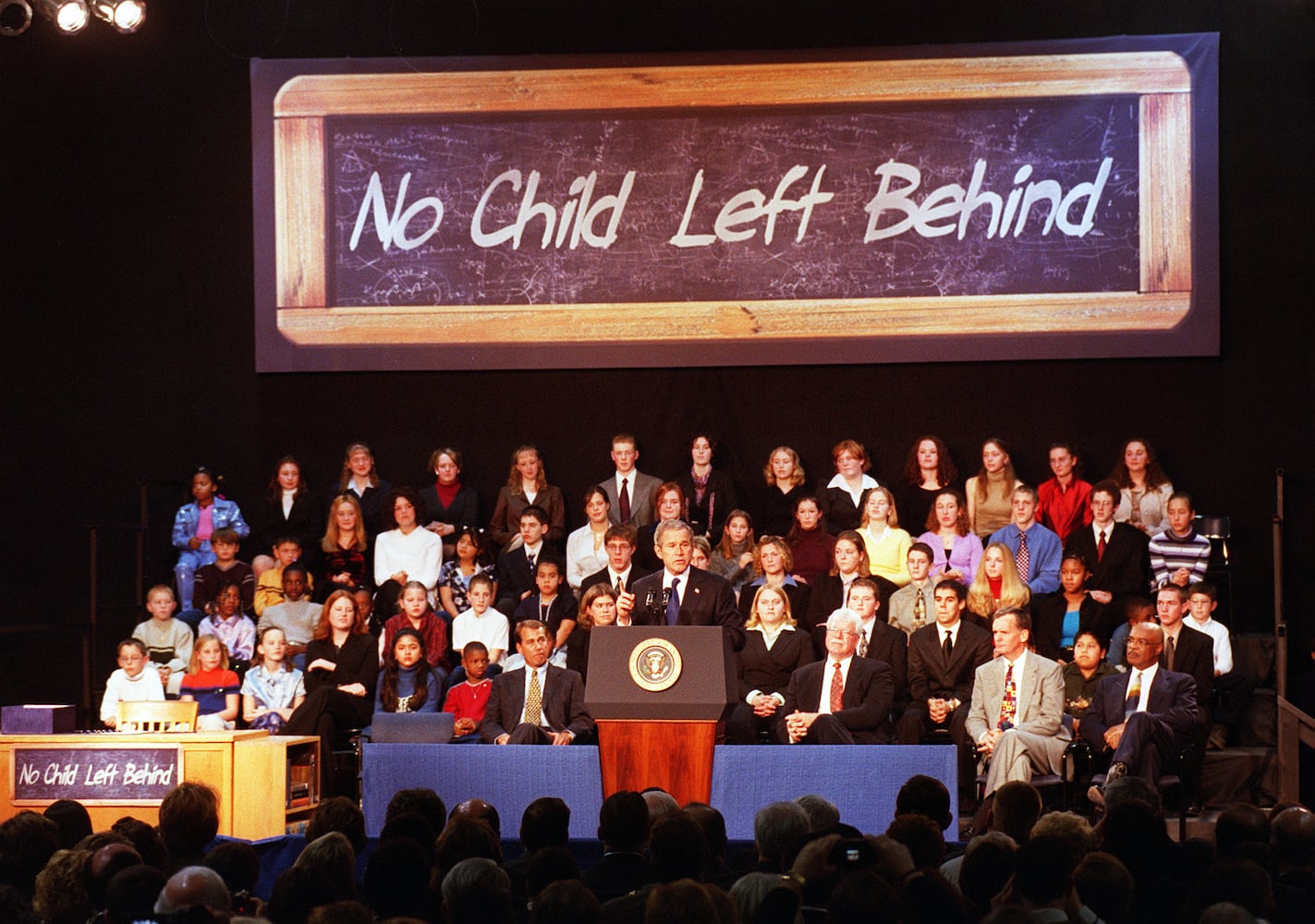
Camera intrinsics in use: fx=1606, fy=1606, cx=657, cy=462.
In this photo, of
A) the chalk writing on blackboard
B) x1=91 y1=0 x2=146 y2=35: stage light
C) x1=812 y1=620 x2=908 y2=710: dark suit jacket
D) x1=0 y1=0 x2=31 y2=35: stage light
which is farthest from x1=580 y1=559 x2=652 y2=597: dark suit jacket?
x1=0 y1=0 x2=31 y2=35: stage light

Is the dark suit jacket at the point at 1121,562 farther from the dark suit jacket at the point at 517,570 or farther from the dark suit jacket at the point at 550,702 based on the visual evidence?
the dark suit jacket at the point at 550,702

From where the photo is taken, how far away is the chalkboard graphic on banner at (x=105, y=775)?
230 inches

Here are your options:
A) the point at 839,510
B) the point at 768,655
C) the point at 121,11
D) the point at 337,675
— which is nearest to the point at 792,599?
the point at 768,655

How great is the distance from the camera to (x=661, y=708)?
5367mm

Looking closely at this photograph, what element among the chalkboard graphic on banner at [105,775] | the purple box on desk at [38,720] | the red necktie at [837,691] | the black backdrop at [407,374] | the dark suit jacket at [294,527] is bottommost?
the chalkboard graphic on banner at [105,775]

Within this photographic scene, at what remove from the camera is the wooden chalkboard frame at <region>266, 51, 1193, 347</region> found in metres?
8.76

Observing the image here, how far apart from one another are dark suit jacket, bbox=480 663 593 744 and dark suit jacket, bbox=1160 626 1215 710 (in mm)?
2543

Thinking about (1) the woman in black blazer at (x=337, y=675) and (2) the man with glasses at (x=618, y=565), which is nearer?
(1) the woman in black blazer at (x=337, y=675)

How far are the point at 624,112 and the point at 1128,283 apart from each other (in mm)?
2969

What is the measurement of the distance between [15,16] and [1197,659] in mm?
6136

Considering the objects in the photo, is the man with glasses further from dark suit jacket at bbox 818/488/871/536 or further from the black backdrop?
the black backdrop

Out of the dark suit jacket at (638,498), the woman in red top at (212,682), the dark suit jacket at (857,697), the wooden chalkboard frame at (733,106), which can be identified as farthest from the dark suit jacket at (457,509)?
the dark suit jacket at (857,697)

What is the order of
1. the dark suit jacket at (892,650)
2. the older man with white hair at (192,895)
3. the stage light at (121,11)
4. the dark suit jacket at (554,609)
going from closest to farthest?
the older man with white hair at (192,895) < the dark suit jacket at (892,650) < the stage light at (121,11) < the dark suit jacket at (554,609)

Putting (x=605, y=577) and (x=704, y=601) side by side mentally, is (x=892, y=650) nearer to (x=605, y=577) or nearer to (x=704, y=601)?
(x=704, y=601)
